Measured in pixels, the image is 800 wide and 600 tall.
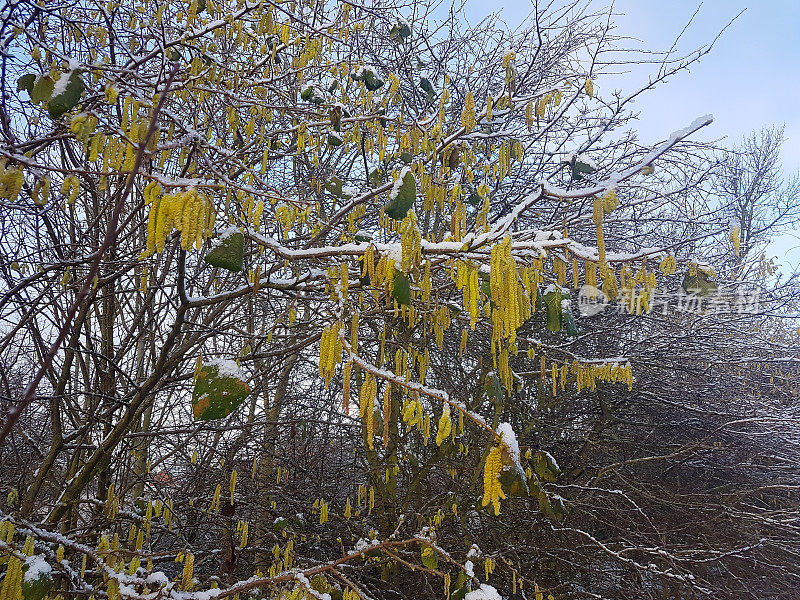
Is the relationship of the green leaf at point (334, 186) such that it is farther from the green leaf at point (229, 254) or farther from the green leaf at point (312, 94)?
the green leaf at point (229, 254)

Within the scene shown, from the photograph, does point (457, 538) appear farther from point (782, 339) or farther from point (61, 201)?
point (782, 339)

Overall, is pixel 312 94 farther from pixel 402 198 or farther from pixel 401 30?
pixel 402 198

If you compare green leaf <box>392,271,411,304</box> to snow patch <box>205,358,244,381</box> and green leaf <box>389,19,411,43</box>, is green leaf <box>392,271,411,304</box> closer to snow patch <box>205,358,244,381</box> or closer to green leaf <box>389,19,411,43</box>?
snow patch <box>205,358,244,381</box>

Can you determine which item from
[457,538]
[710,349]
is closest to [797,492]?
[710,349]

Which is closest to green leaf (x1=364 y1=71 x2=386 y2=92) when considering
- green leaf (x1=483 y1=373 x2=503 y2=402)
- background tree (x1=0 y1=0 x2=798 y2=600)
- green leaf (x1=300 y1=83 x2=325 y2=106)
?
background tree (x1=0 y1=0 x2=798 y2=600)

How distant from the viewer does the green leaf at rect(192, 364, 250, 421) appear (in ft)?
4.76

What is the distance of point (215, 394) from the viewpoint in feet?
4.80

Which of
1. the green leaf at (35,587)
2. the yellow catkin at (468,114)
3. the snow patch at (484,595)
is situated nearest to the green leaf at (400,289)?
the snow patch at (484,595)

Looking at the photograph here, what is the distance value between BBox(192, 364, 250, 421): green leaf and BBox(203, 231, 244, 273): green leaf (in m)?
0.34

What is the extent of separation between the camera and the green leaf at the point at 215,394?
1.45m

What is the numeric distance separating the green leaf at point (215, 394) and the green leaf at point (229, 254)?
0.34m

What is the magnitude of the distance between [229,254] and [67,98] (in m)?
0.72

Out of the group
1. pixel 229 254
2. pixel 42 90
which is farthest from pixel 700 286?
pixel 42 90

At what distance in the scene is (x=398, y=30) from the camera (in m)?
3.10
